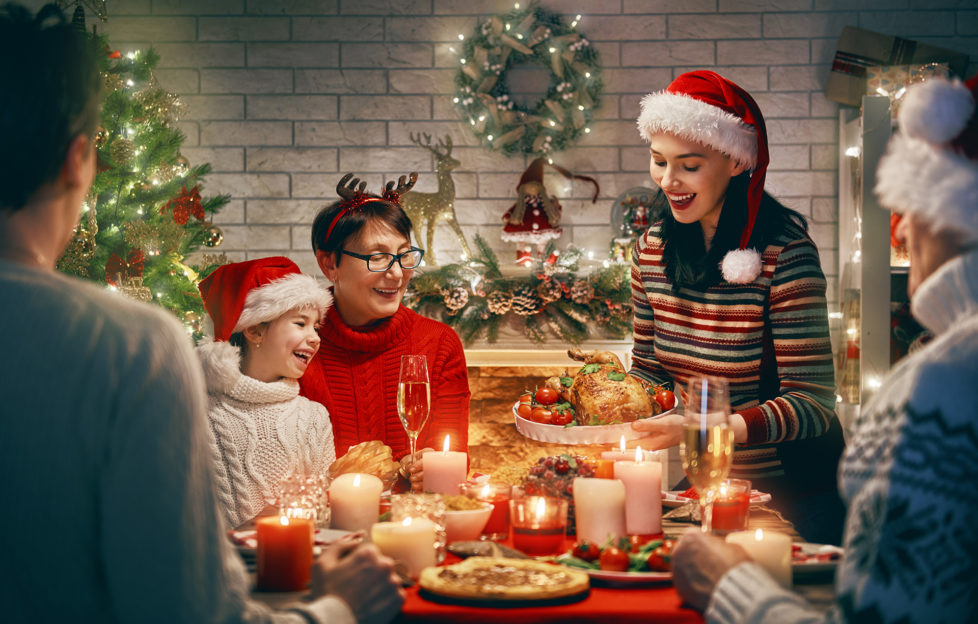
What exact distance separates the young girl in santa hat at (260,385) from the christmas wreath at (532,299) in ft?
6.02

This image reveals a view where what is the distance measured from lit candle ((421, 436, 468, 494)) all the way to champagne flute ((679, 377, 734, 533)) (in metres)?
0.50

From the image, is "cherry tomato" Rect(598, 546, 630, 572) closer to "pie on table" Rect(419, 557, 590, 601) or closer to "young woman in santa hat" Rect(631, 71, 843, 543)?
"pie on table" Rect(419, 557, 590, 601)

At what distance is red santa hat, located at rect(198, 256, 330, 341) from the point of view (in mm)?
2260

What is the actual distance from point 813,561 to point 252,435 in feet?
4.61

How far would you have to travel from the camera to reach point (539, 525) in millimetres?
1426

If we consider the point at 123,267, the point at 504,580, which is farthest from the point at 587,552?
the point at 123,267

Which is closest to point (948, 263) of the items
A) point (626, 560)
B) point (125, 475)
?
point (626, 560)

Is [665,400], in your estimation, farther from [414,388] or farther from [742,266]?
[414,388]

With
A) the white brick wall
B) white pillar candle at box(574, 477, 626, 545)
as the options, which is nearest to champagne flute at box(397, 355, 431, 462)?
white pillar candle at box(574, 477, 626, 545)

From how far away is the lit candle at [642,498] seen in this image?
152cm

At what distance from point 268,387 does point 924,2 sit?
429 centimetres

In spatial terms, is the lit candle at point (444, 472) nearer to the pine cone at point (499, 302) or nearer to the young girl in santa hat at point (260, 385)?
the young girl in santa hat at point (260, 385)

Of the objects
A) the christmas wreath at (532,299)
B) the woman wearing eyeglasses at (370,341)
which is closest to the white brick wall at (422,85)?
the christmas wreath at (532,299)

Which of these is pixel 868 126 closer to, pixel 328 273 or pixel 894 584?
pixel 328 273
